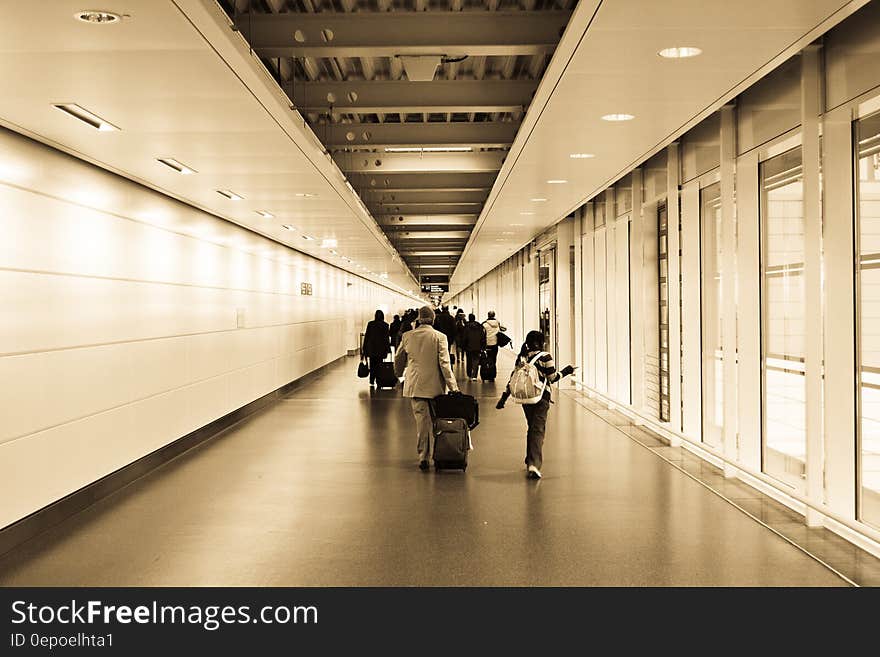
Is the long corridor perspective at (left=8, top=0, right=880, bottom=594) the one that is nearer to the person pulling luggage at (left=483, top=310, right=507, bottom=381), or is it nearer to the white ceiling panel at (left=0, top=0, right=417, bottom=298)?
the white ceiling panel at (left=0, top=0, right=417, bottom=298)

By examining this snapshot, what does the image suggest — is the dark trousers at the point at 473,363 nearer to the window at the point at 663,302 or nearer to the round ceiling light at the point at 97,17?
the window at the point at 663,302

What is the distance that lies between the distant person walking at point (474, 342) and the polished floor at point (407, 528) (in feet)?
28.5

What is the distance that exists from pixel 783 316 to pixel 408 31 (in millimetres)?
4229

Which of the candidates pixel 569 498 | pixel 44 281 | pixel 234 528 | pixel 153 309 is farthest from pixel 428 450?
pixel 44 281

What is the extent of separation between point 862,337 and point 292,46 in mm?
4847

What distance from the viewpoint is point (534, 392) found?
29.0 feet

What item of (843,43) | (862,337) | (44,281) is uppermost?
(843,43)

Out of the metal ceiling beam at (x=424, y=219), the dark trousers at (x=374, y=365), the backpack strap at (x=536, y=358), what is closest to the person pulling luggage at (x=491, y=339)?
the metal ceiling beam at (x=424, y=219)

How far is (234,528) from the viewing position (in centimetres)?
688

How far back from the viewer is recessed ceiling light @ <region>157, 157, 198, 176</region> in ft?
27.2

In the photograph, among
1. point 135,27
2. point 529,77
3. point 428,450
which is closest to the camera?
point 135,27

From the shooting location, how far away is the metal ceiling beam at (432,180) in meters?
15.0
